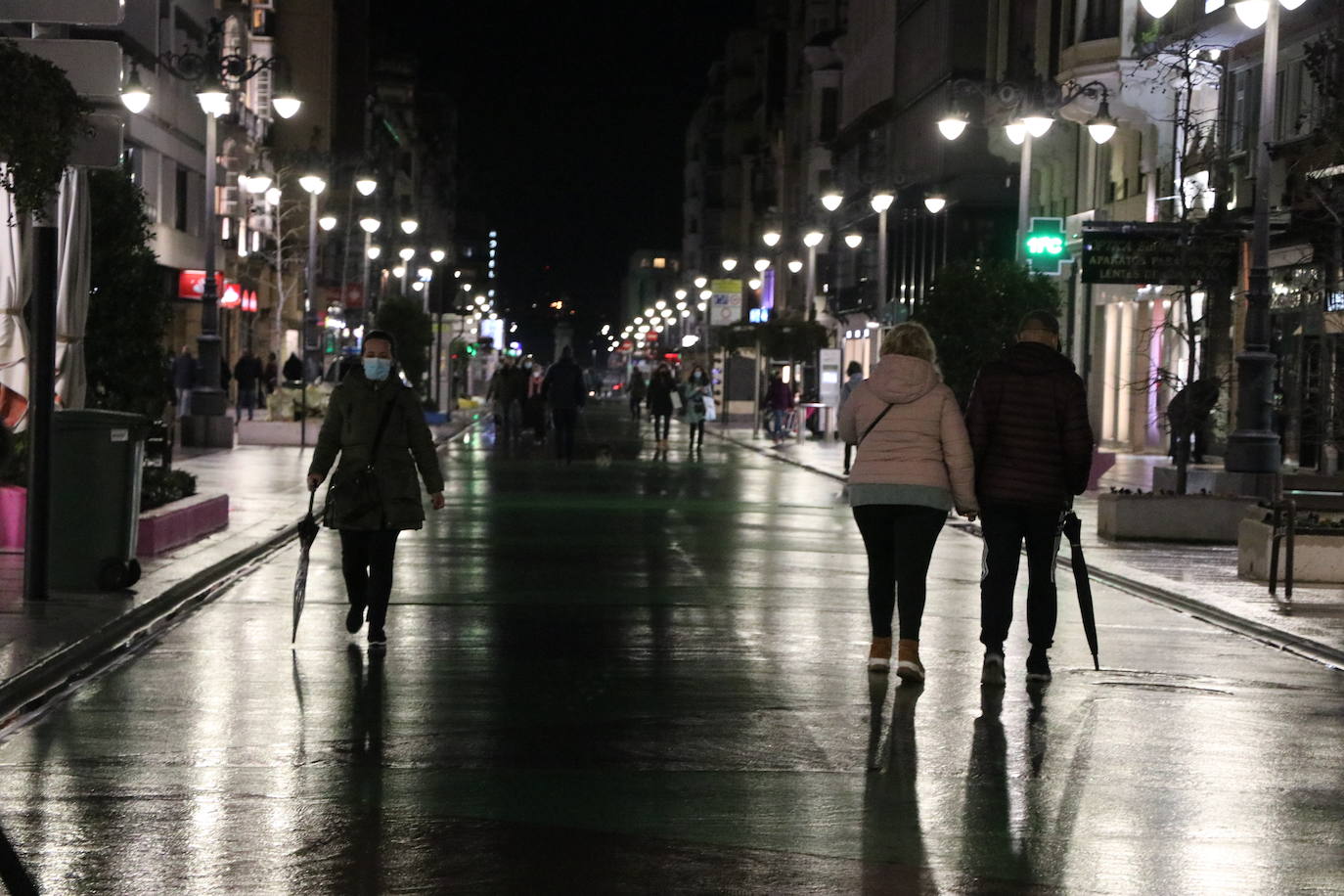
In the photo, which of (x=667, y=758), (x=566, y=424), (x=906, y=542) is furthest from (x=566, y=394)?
(x=667, y=758)

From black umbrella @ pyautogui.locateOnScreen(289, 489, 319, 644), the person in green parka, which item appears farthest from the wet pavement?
the person in green parka

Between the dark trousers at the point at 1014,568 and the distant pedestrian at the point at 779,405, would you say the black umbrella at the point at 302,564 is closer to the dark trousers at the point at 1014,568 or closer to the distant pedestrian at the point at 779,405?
the dark trousers at the point at 1014,568

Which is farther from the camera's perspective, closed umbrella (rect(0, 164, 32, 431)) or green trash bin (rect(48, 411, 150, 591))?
closed umbrella (rect(0, 164, 32, 431))

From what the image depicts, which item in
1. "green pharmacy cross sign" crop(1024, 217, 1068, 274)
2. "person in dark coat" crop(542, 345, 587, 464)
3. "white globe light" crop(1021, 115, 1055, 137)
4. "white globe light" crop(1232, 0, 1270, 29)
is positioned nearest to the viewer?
"white globe light" crop(1232, 0, 1270, 29)

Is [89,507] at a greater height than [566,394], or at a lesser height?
lesser

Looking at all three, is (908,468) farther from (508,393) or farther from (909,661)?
(508,393)

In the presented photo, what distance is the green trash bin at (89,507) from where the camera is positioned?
15.6 meters

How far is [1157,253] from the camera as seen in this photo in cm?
2719

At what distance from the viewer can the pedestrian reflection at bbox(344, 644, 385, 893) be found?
7.30 metres

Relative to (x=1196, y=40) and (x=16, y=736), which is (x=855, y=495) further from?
(x=1196, y=40)

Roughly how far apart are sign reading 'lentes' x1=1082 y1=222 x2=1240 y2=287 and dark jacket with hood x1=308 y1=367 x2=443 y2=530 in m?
13.5

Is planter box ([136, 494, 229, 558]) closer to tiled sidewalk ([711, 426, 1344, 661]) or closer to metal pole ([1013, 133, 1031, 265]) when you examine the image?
tiled sidewalk ([711, 426, 1344, 661])

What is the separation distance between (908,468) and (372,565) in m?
3.28

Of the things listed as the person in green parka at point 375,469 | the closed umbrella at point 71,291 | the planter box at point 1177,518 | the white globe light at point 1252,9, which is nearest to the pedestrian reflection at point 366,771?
the person in green parka at point 375,469
